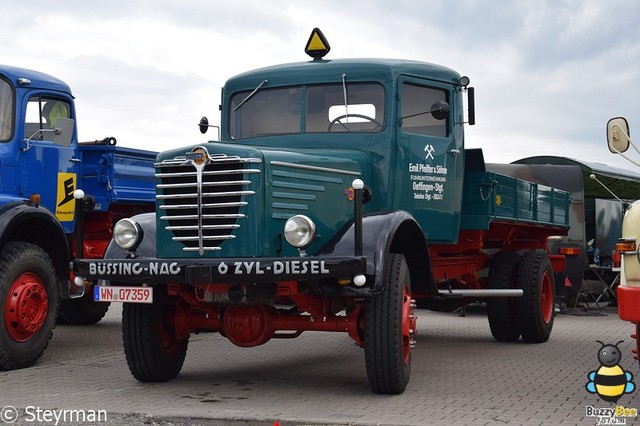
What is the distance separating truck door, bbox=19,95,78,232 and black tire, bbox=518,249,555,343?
5.12 metres

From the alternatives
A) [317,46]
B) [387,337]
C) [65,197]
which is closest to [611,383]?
[387,337]

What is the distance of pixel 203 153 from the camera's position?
695 centimetres

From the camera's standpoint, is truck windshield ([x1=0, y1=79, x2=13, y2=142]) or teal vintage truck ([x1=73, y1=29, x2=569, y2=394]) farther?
truck windshield ([x1=0, y1=79, x2=13, y2=142])

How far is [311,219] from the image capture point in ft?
23.8

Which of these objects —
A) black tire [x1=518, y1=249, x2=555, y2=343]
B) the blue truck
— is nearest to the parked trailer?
black tire [x1=518, y1=249, x2=555, y2=343]

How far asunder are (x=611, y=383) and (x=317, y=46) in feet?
13.5

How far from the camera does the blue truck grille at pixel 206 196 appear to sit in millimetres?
6914

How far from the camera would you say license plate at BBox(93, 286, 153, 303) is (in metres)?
7.00

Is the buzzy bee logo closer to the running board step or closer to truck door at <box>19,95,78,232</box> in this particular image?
the running board step

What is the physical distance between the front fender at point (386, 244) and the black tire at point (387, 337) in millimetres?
193

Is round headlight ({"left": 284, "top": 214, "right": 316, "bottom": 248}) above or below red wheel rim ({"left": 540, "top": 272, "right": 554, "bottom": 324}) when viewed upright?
above

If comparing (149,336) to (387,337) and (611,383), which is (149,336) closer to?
(387,337)

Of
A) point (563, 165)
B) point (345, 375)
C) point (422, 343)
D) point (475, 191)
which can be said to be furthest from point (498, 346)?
point (563, 165)

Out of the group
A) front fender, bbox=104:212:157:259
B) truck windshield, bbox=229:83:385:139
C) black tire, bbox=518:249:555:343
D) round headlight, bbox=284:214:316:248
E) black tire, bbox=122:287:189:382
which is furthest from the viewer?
black tire, bbox=518:249:555:343
